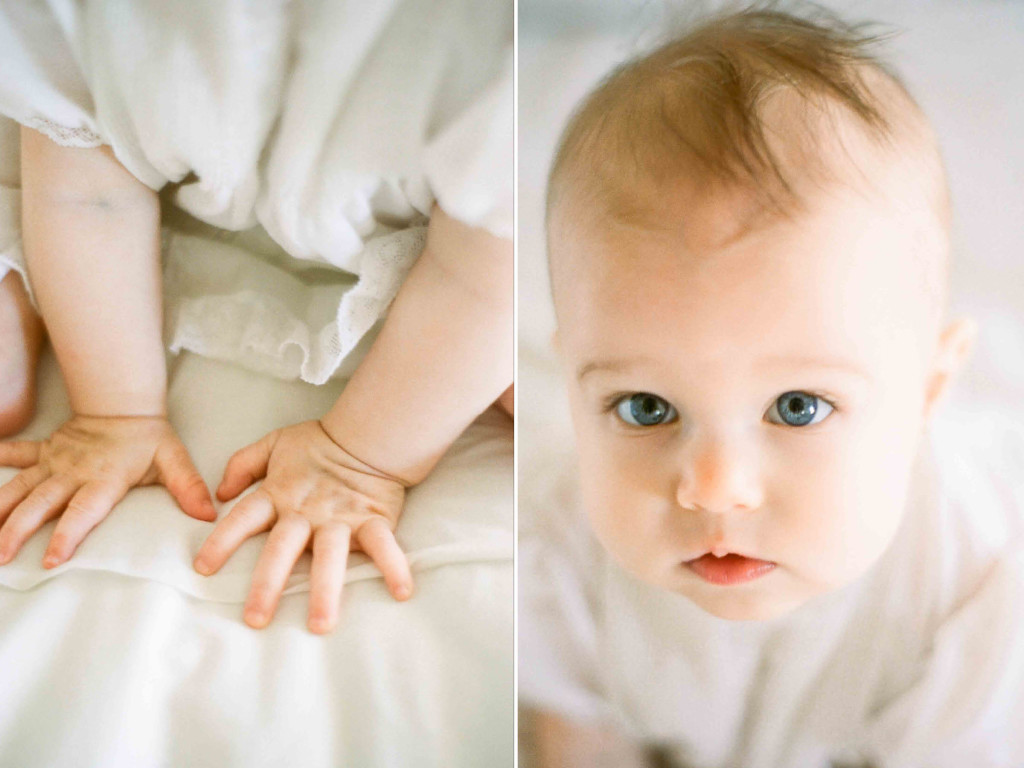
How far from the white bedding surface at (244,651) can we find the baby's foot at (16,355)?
0.05 m

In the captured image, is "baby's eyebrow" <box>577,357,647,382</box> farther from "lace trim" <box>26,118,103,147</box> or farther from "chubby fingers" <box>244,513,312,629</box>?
"lace trim" <box>26,118,103,147</box>

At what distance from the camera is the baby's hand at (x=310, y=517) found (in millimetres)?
547

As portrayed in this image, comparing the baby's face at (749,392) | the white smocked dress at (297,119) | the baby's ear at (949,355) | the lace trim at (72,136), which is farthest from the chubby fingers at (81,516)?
the baby's ear at (949,355)

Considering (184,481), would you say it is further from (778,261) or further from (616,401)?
(778,261)

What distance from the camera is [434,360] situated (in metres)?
0.57

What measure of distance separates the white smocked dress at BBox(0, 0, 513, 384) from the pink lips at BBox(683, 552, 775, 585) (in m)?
0.27

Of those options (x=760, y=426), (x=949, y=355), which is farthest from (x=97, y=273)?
(x=949, y=355)

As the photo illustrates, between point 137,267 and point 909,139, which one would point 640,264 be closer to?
point 909,139

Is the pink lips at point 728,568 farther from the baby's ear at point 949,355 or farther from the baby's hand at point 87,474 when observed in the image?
the baby's hand at point 87,474

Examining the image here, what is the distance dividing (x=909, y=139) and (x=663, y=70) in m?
0.16

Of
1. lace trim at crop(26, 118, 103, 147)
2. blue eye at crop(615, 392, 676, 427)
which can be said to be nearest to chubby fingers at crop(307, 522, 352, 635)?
blue eye at crop(615, 392, 676, 427)

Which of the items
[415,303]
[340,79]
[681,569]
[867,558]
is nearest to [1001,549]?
[867,558]

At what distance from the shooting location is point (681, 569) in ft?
1.72

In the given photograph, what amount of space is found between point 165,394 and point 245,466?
0.09 metres
